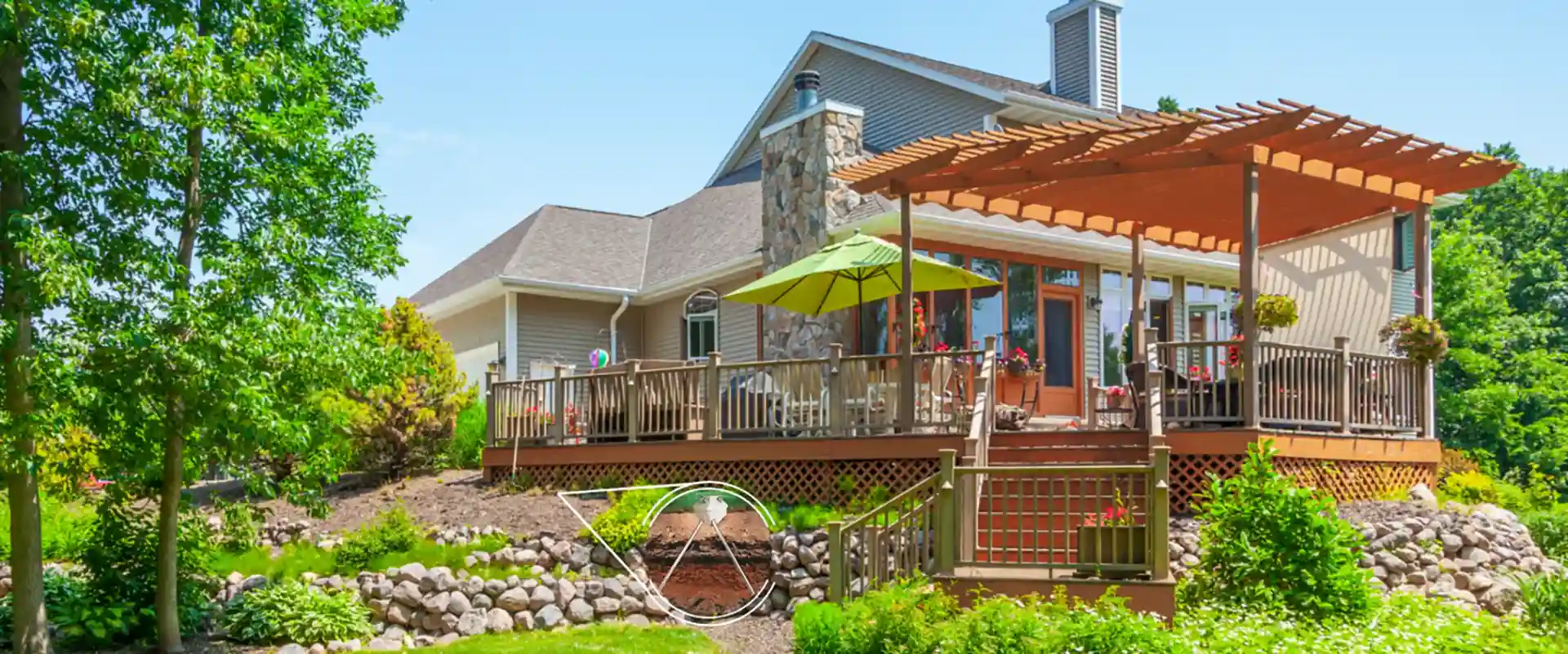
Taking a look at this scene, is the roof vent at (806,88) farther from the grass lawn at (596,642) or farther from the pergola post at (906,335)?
the grass lawn at (596,642)

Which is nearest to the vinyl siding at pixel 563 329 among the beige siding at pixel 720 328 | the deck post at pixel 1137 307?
the beige siding at pixel 720 328

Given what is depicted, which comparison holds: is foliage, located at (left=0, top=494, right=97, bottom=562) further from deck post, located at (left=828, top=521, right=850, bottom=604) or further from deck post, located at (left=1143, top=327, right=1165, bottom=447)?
deck post, located at (left=1143, top=327, right=1165, bottom=447)

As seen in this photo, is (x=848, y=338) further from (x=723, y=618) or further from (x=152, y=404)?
(x=152, y=404)

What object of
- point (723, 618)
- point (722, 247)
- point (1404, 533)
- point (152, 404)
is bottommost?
point (723, 618)

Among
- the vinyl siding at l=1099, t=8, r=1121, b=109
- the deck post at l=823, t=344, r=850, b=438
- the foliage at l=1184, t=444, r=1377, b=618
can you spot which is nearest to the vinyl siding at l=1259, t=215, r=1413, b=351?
the deck post at l=823, t=344, r=850, b=438

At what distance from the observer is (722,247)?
1897 cm

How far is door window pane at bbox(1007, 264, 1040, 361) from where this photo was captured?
16766 millimetres

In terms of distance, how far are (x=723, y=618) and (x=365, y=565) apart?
10.0ft

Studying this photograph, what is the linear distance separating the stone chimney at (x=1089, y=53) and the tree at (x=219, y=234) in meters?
11.7

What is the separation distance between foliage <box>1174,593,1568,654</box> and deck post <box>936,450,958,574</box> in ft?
5.06

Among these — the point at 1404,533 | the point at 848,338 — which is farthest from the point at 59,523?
the point at 1404,533

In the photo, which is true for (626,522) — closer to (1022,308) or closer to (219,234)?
(219,234)

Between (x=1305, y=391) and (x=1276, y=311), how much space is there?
3.46 ft

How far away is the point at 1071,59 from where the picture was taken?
19.9 m
